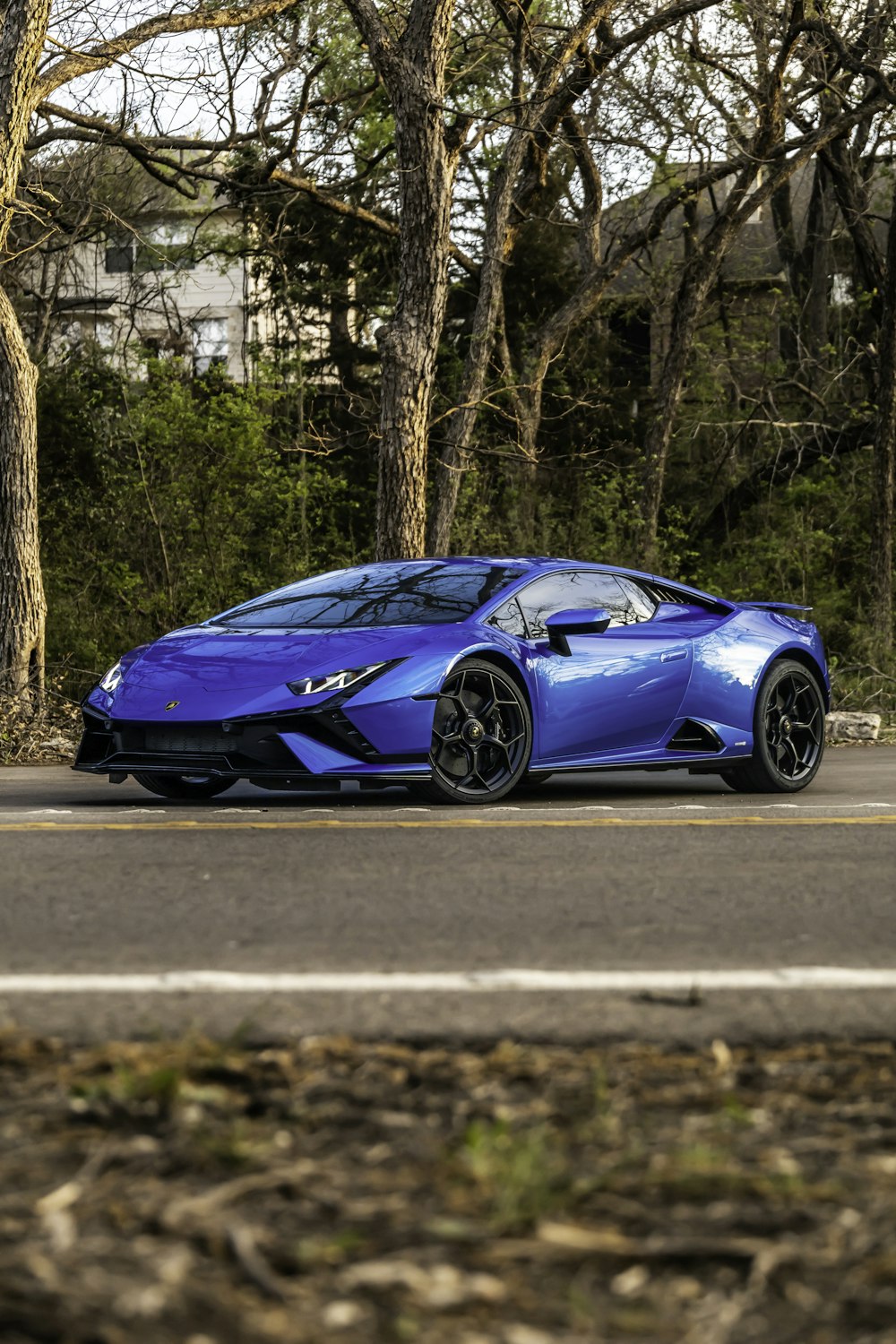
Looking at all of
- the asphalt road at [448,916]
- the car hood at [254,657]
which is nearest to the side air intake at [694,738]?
the asphalt road at [448,916]

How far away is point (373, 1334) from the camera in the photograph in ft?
7.56

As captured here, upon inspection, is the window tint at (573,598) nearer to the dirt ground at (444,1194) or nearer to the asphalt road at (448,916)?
the asphalt road at (448,916)

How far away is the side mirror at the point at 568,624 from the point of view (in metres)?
9.40

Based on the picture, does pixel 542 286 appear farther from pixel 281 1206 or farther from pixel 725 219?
pixel 281 1206

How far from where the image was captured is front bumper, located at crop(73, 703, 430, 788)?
8297 millimetres

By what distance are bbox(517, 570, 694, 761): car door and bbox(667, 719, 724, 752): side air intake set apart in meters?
0.10

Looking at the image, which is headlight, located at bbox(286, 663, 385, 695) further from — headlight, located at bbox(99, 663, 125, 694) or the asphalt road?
headlight, located at bbox(99, 663, 125, 694)

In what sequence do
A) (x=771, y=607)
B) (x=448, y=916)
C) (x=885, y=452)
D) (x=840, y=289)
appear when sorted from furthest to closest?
1. (x=840, y=289)
2. (x=885, y=452)
3. (x=771, y=607)
4. (x=448, y=916)

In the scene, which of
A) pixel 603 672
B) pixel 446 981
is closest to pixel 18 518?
pixel 603 672

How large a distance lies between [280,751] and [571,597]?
2.31 meters

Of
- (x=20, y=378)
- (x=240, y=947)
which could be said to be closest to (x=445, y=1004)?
(x=240, y=947)

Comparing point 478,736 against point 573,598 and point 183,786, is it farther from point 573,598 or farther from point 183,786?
point 183,786

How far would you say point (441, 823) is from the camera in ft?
26.6

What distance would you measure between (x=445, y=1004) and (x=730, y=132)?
2367 cm
